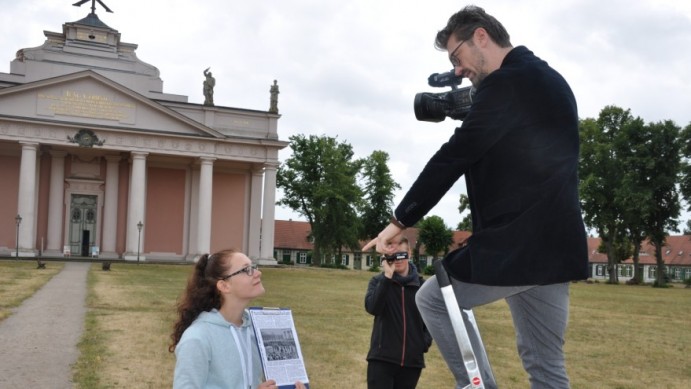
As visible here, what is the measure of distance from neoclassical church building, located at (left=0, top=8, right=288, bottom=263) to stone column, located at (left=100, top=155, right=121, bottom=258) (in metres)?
0.07

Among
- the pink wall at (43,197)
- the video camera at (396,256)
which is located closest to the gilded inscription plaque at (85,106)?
the pink wall at (43,197)

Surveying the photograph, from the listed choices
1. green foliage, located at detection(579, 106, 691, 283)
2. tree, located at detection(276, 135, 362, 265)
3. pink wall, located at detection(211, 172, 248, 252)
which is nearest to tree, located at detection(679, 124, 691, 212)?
green foliage, located at detection(579, 106, 691, 283)

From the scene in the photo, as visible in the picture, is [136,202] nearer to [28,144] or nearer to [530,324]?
[28,144]

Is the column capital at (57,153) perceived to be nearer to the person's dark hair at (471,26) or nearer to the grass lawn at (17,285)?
the grass lawn at (17,285)

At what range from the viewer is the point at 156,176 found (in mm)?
54594

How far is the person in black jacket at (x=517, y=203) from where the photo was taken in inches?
123

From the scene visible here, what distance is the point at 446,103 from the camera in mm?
3633

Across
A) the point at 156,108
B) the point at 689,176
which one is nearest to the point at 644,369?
the point at 156,108

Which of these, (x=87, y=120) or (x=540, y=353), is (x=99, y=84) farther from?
(x=540, y=353)

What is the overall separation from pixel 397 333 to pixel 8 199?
4984cm

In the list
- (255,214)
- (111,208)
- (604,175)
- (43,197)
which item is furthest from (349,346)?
(604,175)

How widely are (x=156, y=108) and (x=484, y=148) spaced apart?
49.3 meters

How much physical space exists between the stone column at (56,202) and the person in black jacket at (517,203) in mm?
50987

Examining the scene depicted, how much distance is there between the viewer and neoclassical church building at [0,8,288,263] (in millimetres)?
47844
